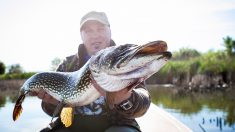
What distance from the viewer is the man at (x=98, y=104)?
283 centimetres

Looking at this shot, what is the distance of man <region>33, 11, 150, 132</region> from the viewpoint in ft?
9.27

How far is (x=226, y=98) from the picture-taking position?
20891mm

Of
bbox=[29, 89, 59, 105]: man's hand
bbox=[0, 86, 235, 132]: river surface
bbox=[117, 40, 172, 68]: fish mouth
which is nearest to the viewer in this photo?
bbox=[117, 40, 172, 68]: fish mouth

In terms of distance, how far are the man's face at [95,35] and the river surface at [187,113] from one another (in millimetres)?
4078

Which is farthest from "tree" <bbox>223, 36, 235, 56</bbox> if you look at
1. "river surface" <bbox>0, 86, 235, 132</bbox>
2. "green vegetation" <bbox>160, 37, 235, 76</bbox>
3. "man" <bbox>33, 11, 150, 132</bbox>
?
"man" <bbox>33, 11, 150, 132</bbox>

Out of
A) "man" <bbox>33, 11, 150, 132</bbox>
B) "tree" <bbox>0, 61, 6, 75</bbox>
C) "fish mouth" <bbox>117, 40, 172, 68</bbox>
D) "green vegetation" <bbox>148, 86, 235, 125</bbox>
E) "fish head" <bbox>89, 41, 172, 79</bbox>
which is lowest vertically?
"tree" <bbox>0, 61, 6, 75</bbox>

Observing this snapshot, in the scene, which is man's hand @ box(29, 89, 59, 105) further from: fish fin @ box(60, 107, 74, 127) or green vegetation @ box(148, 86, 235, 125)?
green vegetation @ box(148, 86, 235, 125)

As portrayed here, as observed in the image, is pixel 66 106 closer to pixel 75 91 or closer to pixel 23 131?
pixel 75 91

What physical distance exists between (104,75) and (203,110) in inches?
594

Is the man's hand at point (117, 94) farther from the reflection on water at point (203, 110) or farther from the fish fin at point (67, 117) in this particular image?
the reflection on water at point (203, 110)

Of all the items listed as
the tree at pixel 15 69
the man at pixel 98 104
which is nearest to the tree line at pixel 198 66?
the tree at pixel 15 69

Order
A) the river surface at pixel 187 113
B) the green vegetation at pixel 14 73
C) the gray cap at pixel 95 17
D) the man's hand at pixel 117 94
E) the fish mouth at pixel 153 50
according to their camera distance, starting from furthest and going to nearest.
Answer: the green vegetation at pixel 14 73 → the river surface at pixel 187 113 → the gray cap at pixel 95 17 → the man's hand at pixel 117 94 → the fish mouth at pixel 153 50

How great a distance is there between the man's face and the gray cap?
0.09 ft

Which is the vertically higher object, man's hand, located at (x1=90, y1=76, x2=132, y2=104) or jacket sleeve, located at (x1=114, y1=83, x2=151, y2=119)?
man's hand, located at (x1=90, y1=76, x2=132, y2=104)
